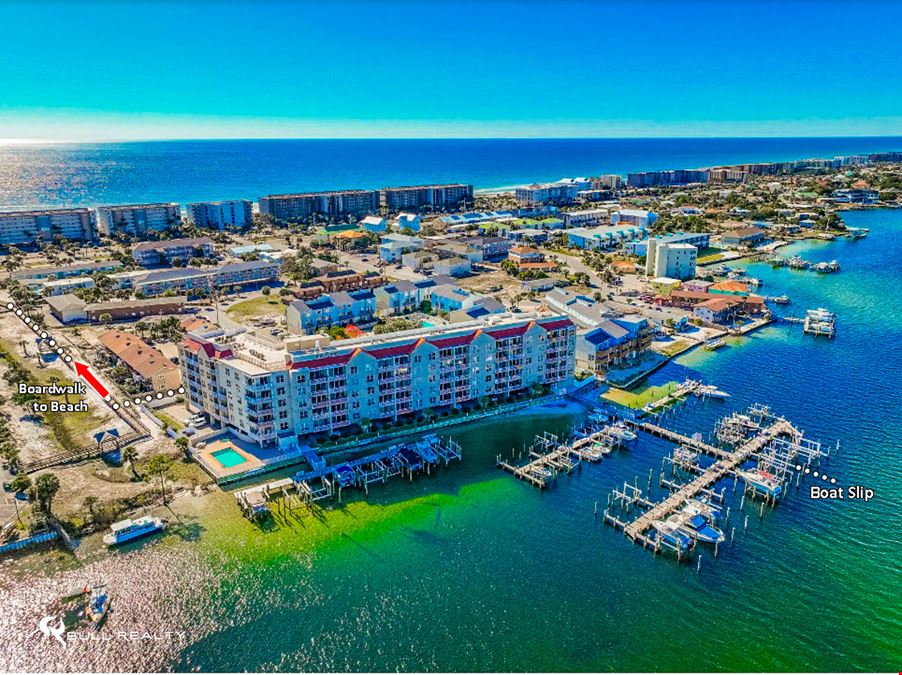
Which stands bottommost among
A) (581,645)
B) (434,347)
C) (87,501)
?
(581,645)

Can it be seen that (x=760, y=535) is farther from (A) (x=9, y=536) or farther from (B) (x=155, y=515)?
(A) (x=9, y=536)

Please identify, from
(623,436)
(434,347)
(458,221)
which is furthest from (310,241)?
(623,436)

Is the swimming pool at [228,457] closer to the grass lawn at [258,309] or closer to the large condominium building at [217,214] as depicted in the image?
the grass lawn at [258,309]

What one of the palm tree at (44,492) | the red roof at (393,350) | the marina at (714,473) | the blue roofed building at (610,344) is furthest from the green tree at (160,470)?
the blue roofed building at (610,344)

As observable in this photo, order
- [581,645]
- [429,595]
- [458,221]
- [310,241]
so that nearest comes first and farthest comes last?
[581,645]
[429,595]
[310,241]
[458,221]

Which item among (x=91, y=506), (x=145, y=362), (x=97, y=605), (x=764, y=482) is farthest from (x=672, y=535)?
(x=145, y=362)

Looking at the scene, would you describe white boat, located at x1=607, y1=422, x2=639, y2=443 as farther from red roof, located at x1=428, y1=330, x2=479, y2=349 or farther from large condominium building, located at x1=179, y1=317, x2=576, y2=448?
red roof, located at x1=428, y1=330, x2=479, y2=349

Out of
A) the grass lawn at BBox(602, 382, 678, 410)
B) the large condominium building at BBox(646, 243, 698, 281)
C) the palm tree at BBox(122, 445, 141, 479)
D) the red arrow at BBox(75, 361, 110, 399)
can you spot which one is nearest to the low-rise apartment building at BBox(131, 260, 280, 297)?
the red arrow at BBox(75, 361, 110, 399)

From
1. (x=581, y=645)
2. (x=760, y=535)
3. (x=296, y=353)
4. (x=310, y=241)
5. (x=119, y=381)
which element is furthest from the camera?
(x=310, y=241)
